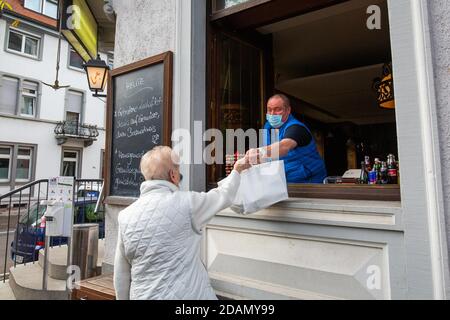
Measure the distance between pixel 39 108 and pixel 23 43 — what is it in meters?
3.75

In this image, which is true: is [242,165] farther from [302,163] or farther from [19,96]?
[19,96]

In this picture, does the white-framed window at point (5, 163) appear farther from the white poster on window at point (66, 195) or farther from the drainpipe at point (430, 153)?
the drainpipe at point (430, 153)

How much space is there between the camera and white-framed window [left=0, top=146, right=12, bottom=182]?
1714 centimetres

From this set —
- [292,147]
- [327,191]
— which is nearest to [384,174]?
[327,191]

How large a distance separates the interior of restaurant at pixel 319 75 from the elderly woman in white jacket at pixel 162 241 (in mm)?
1115

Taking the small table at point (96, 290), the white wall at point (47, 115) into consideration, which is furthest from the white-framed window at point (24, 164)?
the small table at point (96, 290)

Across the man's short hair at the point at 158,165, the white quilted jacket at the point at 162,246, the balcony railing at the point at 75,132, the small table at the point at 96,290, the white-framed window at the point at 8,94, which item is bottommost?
the small table at the point at 96,290

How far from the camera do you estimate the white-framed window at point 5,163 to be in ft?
56.2

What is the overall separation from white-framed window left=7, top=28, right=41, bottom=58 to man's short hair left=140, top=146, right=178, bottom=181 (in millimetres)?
20154

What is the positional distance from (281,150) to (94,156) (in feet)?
69.2

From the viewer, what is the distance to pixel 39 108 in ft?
60.9

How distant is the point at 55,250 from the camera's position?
527cm

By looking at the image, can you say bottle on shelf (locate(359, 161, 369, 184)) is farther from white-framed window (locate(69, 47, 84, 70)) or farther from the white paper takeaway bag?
white-framed window (locate(69, 47, 84, 70))

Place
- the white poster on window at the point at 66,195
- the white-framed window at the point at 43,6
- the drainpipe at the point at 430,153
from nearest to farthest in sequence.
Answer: the drainpipe at the point at 430,153
the white poster on window at the point at 66,195
the white-framed window at the point at 43,6
